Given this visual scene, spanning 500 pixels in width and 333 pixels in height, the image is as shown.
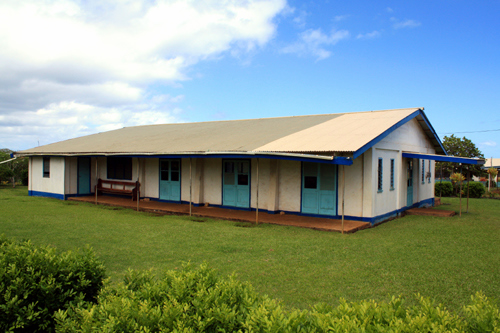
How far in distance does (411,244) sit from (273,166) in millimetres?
5514

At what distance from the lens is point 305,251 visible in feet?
25.4

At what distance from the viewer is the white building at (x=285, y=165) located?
36.5 feet

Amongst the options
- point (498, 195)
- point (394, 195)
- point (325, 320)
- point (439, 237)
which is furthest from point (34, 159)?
point (498, 195)

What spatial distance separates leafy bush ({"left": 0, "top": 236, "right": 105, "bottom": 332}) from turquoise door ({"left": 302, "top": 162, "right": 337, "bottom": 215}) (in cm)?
893

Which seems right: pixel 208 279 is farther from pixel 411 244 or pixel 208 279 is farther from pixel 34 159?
pixel 34 159

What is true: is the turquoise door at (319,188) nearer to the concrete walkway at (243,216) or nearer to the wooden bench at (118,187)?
the concrete walkway at (243,216)

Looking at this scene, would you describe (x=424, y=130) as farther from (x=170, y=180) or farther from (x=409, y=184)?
(x=170, y=180)

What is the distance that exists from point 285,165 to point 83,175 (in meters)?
11.7

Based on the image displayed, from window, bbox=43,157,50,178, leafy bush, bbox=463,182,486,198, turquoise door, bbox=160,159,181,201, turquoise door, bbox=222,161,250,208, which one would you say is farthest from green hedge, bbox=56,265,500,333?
leafy bush, bbox=463,182,486,198

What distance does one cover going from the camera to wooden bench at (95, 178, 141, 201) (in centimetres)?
1664

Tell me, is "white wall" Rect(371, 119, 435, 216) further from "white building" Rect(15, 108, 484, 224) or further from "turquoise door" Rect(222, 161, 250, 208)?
"turquoise door" Rect(222, 161, 250, 208)

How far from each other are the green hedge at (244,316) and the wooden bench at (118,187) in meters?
14.1

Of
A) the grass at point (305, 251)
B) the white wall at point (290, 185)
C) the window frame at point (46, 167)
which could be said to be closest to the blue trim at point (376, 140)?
the grass at point (305, 251)

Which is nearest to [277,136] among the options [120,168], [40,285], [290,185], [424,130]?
[290,185]
